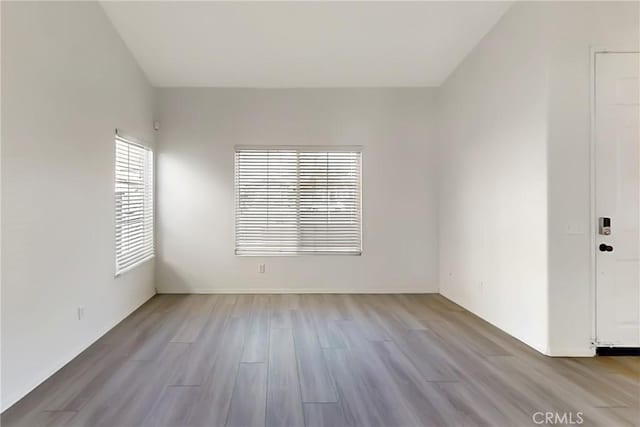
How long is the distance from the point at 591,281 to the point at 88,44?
5194mm

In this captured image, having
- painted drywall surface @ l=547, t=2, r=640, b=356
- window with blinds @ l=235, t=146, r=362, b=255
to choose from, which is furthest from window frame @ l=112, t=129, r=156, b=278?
painted drywall surface @ l=547, t=2, r=640, b=356

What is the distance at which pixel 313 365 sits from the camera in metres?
3.04

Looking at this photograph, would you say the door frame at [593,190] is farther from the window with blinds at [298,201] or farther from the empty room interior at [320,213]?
the window with blinds at [298,201]

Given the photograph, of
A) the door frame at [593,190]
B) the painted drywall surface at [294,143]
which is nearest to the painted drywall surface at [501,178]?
the door frame at [593,190]

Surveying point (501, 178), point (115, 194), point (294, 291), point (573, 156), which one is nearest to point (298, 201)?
point (294, 291)

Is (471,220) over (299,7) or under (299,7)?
under

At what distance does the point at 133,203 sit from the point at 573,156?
4.90 metres

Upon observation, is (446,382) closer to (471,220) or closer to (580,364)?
(580,364)

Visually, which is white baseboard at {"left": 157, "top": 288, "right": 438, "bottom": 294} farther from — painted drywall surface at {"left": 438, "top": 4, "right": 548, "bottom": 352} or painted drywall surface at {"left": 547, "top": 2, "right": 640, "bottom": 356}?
painted drywall surface at {"left": 547, "top": 2, "right": 640, "bottom": 356}

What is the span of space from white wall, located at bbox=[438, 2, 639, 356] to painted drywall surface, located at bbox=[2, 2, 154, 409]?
420 cm

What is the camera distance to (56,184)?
9.82ft

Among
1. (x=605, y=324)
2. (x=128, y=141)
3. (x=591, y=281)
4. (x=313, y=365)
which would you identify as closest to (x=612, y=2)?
(x=591, y=281)

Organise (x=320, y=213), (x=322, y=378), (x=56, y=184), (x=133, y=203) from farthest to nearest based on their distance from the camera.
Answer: (x=320, y=213) → (x=133, y=203) → (x=56, y=184) → (x=322, y=378)

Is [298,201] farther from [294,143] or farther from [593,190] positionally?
[593,190]
